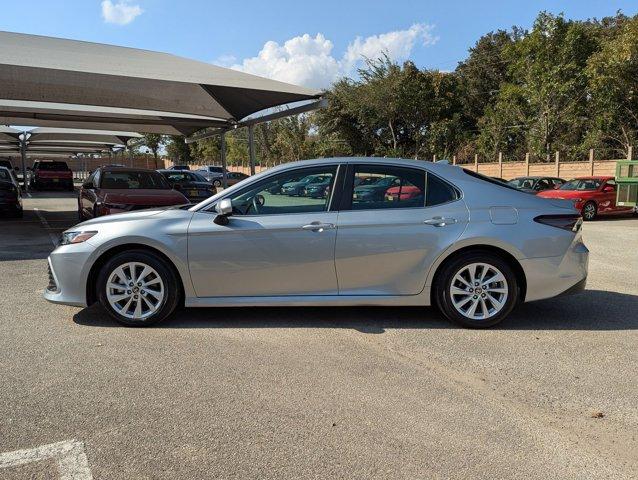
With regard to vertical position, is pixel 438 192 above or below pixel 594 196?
above

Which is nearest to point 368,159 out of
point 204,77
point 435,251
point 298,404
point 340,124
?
point 435,251

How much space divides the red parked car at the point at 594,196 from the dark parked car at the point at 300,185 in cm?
1400

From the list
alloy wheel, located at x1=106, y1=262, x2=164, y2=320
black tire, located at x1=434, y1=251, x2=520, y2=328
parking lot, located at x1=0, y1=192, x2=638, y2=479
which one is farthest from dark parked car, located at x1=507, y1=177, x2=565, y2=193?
alloy wheel, located at x1=106, y1=262, x2=164, y2=320

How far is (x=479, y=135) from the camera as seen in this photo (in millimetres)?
42969

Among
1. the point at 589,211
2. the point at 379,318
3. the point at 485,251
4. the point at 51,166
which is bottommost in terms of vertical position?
the point at 589,211

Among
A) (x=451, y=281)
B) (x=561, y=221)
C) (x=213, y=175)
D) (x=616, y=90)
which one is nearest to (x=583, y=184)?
(x=616, y=90)

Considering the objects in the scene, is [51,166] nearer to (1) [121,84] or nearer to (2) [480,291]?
(1) [121,84]

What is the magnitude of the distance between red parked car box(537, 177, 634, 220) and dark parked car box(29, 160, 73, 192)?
25.7 m

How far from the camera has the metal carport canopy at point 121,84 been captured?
11.0 meters

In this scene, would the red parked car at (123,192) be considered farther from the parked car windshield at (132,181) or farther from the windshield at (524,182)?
the windshield at (524,182)

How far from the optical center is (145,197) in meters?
9.92

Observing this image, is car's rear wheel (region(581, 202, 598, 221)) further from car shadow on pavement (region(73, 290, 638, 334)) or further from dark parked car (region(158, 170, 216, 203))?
dark parked car (region(158, 170, 216, 203))

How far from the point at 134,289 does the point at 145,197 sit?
510 centimetres

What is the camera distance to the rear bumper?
5.15 meters
